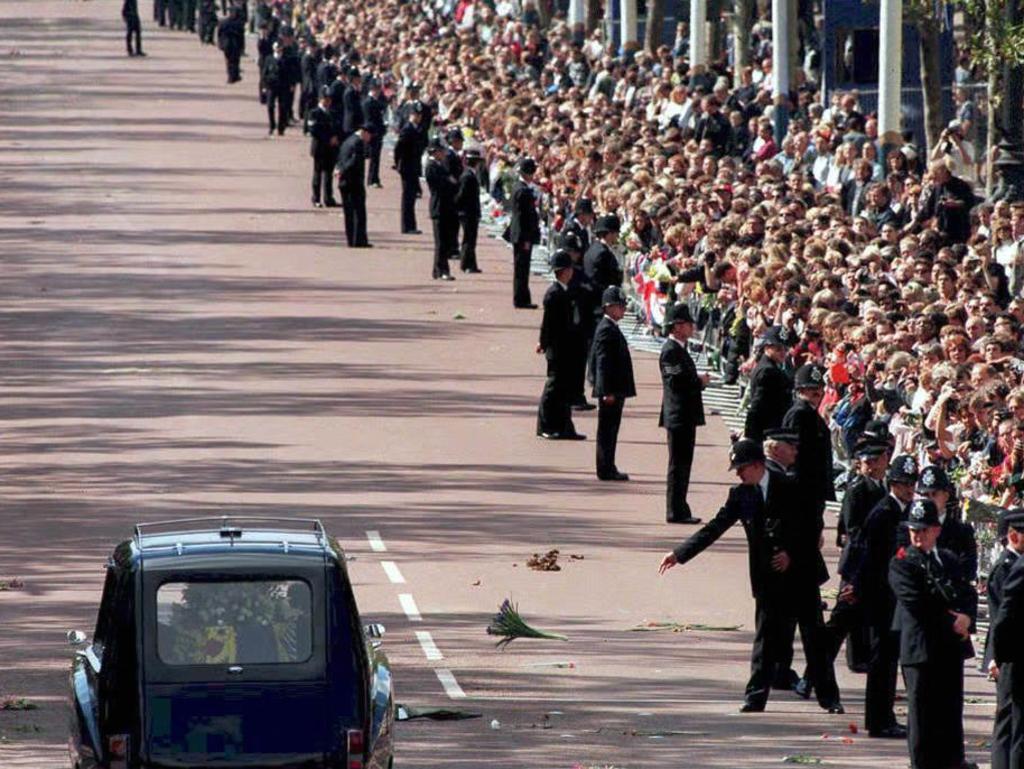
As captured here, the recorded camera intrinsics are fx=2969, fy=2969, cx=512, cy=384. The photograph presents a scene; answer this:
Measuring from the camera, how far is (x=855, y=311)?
2466 cm

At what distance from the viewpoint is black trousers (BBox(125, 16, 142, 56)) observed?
7419 centimetres

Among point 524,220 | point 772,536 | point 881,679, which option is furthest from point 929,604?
point 524,220

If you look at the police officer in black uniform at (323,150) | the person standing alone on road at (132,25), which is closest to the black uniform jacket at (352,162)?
the police officer in black uniform at (323,150)

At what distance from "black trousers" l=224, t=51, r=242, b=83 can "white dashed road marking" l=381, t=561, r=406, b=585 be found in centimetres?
4687

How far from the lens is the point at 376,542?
72.6 ft

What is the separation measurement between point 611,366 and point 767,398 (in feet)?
8.38

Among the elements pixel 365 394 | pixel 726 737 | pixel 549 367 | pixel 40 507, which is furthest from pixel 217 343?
pixel 726 737

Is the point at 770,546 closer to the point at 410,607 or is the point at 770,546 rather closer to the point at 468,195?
the point at 410,607

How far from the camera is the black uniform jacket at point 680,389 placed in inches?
906

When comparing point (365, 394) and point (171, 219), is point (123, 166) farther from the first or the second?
point (365, 394)

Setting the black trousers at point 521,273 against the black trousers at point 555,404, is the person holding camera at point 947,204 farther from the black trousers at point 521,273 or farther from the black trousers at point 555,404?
the black trousers at point 521,273

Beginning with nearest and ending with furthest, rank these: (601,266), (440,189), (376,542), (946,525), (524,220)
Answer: (946,525) → (376,542) → (601,266) → (524,220) → (440,189)

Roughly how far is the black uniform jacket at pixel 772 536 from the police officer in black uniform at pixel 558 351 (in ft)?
30.0

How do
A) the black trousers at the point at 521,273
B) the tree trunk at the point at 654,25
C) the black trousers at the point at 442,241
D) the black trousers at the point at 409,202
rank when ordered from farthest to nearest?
the tree trunk at the point at 654,25 < the black trousers at the point at 409,202 < the black trousers at the point at 442,241 < the black trousers at the point at 521,273
